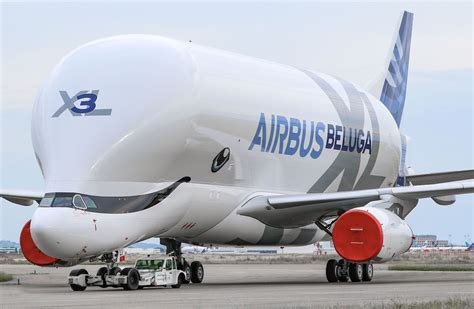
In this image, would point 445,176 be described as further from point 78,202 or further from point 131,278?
point 78,202

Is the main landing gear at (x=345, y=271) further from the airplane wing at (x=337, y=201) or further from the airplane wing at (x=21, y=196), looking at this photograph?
the airplane wing at (x=21, y=196)

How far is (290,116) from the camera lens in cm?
2809

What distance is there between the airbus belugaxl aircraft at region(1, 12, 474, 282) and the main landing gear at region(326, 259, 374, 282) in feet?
0.13

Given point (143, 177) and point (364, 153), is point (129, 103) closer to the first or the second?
point (143, 177)

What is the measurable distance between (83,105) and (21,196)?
6822 millimetres

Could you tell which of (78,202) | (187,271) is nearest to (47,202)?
(78,202)

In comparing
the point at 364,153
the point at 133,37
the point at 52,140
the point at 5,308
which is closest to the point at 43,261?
the point at 52,140

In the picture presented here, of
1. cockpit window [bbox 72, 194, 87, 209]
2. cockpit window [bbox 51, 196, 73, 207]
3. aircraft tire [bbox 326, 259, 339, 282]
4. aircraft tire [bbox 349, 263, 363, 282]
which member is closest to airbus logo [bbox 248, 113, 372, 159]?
aircraft tire [bbox 326, 259, 339, 282]

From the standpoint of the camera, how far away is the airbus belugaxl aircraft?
2272cm

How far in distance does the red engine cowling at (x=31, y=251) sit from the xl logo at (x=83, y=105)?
162 inches

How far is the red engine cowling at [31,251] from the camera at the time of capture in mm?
25891

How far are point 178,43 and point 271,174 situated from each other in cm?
459

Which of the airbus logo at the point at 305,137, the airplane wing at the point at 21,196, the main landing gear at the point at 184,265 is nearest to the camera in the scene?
the airbus logo at the point at 305,137

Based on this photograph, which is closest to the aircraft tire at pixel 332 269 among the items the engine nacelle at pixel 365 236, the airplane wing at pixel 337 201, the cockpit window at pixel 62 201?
the airplane wing at pixel 337 201
